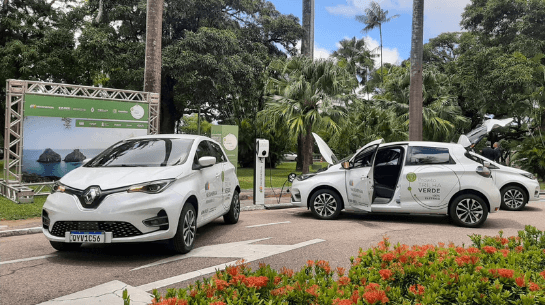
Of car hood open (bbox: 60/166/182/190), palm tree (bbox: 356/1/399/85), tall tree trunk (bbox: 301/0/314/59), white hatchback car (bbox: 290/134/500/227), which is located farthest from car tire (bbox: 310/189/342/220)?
palm tree (bbox: 356/1/399/85)

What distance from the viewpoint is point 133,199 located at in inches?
201

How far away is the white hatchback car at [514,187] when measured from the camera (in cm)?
1085

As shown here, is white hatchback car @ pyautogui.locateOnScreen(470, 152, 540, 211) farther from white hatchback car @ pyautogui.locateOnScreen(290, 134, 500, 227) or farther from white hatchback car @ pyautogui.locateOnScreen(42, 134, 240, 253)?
white hatchback car @ pyautogui.locateOnScreen(42, 134, 240, 253)

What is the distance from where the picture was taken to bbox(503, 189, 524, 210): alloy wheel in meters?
10.9

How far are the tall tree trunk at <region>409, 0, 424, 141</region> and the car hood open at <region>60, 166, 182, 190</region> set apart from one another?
1131 cm

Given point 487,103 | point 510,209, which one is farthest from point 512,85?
point 510,209

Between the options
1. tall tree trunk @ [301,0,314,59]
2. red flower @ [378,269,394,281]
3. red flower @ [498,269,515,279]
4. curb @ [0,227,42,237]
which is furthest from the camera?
tall tree trunk @ [301,0,314,59]

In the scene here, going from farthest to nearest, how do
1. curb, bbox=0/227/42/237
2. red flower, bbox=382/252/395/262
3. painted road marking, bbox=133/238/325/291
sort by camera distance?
curb, bbox=0/227/42/237 → painted road marking, bbox=133/238/325/291 → red flower, bbox=382/252/395/262

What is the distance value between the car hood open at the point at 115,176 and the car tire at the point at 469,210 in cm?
537

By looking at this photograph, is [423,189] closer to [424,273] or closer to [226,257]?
[226,257]

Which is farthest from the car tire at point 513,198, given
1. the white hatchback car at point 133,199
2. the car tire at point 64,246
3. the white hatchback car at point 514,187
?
the car tire at point 64,246

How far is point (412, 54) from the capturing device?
1546 centimetres

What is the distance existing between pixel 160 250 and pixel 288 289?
3.87 metres

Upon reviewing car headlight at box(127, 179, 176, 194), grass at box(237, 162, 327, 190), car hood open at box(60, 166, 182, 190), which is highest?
car hood open at box(60, 166, 182, 190)
